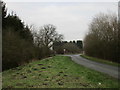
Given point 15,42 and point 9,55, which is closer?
point 9,55

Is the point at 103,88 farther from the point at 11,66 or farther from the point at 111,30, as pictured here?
the point at 111,30

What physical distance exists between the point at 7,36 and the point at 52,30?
5092cm

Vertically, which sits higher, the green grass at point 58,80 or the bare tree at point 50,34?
the bare tree at point 50,34

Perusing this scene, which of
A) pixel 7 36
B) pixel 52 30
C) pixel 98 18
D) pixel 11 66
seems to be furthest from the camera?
pixel 52 30

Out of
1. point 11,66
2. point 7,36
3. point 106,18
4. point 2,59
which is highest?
point 106,18

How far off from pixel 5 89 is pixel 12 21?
17.4 meters

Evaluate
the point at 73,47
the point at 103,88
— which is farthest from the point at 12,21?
the point at 73,47

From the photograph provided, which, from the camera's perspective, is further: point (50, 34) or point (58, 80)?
point (50, 34)

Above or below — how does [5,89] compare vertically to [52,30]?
below

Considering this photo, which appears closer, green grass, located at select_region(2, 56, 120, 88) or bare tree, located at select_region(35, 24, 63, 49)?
green grass, located at select_region(2, 56, 120, 88)

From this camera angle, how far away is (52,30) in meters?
65.9

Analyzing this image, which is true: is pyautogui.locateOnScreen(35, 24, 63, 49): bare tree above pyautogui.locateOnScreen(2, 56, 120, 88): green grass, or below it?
above

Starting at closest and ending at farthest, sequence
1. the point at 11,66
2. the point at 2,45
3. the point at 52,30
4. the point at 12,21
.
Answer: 1. the point at 2,45
2. the point at 11,66
3. the point at 12,21
4. the point at 52,30

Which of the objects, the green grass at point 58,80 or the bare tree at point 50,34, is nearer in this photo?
the green grass at point 58,80
